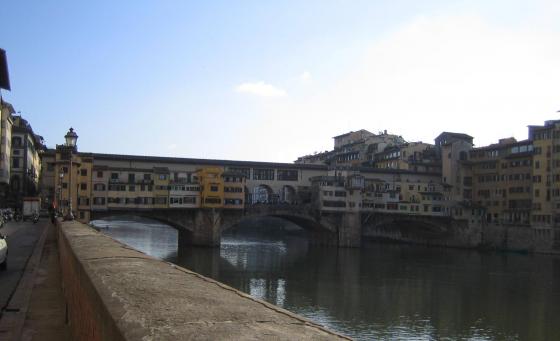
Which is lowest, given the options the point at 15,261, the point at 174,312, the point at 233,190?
the point at 15,261

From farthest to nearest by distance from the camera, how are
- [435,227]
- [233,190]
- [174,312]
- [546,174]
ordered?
[435,227], [233,190], [546,174], [174,312]

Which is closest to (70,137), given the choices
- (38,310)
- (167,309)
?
(38,310)

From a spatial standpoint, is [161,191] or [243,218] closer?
[161,191]

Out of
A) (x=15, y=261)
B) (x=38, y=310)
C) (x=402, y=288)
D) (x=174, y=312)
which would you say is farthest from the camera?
(x=402, y=288)

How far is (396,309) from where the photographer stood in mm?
31750

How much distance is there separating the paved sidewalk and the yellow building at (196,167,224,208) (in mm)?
51464

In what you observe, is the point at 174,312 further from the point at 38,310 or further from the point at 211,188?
A: the point at 211,188

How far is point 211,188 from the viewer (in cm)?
6706

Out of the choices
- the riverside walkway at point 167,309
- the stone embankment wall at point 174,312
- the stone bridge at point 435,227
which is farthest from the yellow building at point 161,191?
the stone embankment wall at point 174,312

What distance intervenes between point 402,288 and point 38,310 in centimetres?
3275

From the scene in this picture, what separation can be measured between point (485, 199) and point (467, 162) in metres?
5.80

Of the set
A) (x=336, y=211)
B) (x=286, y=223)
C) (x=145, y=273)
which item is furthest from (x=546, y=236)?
(x=145, y=273)

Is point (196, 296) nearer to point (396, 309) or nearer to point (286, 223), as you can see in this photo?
point (396, 309)

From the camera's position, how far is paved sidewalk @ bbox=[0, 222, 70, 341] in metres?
7.95
